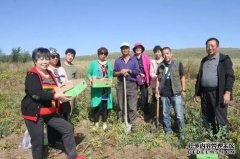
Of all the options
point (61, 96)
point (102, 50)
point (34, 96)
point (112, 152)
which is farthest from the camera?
point (102, 50)

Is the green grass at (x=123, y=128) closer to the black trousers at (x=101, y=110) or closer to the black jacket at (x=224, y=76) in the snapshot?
the black trousers at (x=101, y=110)

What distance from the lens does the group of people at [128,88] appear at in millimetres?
5492

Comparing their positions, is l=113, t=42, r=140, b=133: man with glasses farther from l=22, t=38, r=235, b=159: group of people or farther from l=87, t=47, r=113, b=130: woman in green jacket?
l=87, t=47, r=113, b=130: woman in green jacket

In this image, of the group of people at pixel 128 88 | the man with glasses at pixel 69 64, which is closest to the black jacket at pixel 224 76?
the group of people at pixel 128 88

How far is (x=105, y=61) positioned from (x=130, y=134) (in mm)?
1688

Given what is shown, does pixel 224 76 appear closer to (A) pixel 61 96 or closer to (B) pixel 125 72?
(B) pixel 125 72

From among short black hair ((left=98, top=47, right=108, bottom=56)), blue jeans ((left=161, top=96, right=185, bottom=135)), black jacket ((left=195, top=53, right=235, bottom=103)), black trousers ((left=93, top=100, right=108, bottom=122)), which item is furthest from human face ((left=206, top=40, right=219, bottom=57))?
black trousers ((left=93, top=100, right=108, bottom=122))

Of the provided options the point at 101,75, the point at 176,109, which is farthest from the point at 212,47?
the point at 101,75

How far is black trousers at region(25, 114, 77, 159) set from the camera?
5583mm

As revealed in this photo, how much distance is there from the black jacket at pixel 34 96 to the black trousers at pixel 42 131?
0.16 m

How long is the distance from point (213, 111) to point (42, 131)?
323 centimetres

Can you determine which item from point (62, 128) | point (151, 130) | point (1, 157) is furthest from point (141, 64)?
point (1, 157)

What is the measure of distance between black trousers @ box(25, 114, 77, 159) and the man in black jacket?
266 cm

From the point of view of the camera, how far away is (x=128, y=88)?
792 cm
